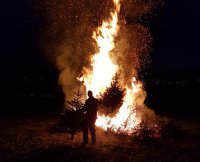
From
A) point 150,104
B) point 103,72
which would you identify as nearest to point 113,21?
point 103,72

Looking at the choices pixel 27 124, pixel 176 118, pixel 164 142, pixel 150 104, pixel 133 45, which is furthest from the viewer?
pixel 150 104

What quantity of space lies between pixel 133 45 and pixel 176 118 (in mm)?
4963

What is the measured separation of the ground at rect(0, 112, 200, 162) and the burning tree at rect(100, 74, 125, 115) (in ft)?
3.69

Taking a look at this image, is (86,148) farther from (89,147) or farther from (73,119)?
(73,119)

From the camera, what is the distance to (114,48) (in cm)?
1744

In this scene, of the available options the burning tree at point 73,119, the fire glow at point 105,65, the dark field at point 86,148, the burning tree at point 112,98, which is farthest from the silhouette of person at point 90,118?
the fire glow at point 105,65

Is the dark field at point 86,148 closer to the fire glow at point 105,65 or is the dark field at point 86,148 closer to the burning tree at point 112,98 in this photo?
the burning tree at point 112,98

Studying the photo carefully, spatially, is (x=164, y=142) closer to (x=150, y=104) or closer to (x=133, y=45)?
(x=133, y=45)

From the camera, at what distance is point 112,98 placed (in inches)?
618

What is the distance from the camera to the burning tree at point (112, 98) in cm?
1570

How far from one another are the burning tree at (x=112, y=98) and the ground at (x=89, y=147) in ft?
3.69

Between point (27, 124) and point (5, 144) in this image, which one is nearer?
point (5, 144)

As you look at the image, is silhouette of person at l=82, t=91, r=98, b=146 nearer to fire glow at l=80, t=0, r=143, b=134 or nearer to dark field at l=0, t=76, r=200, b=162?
dark field at l=0, t=76, r=200, b=162

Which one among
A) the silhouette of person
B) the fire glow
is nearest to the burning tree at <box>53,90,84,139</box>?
the silhouette of person
